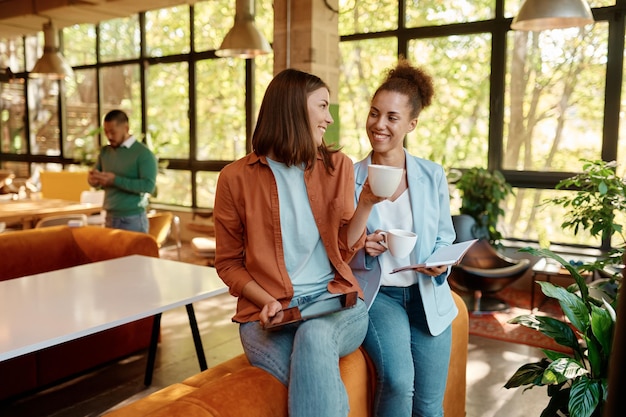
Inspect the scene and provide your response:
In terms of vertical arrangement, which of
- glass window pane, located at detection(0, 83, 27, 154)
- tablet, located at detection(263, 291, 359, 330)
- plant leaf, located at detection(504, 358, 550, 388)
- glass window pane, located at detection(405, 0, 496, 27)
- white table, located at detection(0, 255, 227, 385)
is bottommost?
plant leaf, located at detection(504, 358, 550, 388)

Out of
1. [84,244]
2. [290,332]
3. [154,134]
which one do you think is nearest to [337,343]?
[290,332]

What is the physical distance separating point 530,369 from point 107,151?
373 cm

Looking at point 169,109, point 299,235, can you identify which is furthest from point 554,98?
point 169,109

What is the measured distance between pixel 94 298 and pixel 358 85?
4.99 meters

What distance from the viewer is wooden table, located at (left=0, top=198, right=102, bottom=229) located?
5.66 m

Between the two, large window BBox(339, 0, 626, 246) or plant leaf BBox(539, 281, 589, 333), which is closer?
plant leaf BBox(539, 281, 589, 333)

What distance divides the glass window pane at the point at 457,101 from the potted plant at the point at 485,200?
2.15ft

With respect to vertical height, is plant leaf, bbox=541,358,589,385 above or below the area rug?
above

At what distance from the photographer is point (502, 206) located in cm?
619

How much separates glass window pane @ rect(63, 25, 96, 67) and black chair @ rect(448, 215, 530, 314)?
288 inches

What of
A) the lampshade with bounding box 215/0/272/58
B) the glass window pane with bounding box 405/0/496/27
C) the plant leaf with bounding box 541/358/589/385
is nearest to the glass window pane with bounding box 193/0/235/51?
the glass window pane with bounding box 405/0/496/27

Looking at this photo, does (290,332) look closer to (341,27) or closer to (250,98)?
(341,27)

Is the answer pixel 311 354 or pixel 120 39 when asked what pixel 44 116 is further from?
pixel 311 354

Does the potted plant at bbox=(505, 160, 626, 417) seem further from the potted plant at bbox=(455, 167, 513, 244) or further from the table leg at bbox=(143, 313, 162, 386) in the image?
the potted plant at bbox=(455, 167, 513, 244)
